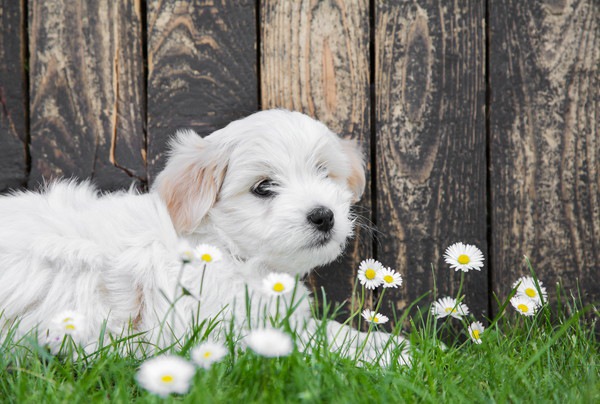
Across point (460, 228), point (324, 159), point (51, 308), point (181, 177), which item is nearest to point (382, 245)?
point (460, 228)

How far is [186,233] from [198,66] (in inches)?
32.8

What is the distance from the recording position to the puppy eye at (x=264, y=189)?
2383mm

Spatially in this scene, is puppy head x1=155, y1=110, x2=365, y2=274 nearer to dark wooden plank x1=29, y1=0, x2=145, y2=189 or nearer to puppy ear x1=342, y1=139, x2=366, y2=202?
puppy ear x1=342, y1=139, x2=366, y2=202

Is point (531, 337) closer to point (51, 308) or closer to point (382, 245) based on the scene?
point (382, 245)

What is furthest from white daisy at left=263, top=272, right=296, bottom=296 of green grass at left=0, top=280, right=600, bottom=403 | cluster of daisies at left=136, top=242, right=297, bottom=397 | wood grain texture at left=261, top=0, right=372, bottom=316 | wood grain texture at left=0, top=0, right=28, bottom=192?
wood grain texture at left=0, top=0, right=28, bottom=192

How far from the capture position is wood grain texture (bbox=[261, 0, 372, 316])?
8.98 ft


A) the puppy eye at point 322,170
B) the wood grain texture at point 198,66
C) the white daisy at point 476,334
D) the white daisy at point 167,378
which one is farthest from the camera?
the wood grain texture at point 198,66

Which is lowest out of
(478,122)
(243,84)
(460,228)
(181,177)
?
(460,228)

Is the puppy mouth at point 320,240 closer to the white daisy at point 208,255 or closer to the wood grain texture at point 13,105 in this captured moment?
the white daisy at point 208,255

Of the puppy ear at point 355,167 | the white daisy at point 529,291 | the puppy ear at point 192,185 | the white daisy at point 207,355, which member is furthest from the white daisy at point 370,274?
the white daisy at point 207,355

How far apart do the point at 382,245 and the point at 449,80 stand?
0.85 m

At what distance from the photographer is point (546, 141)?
2.79 meters

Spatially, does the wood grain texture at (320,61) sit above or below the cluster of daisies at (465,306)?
above

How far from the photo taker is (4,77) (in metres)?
2.76
